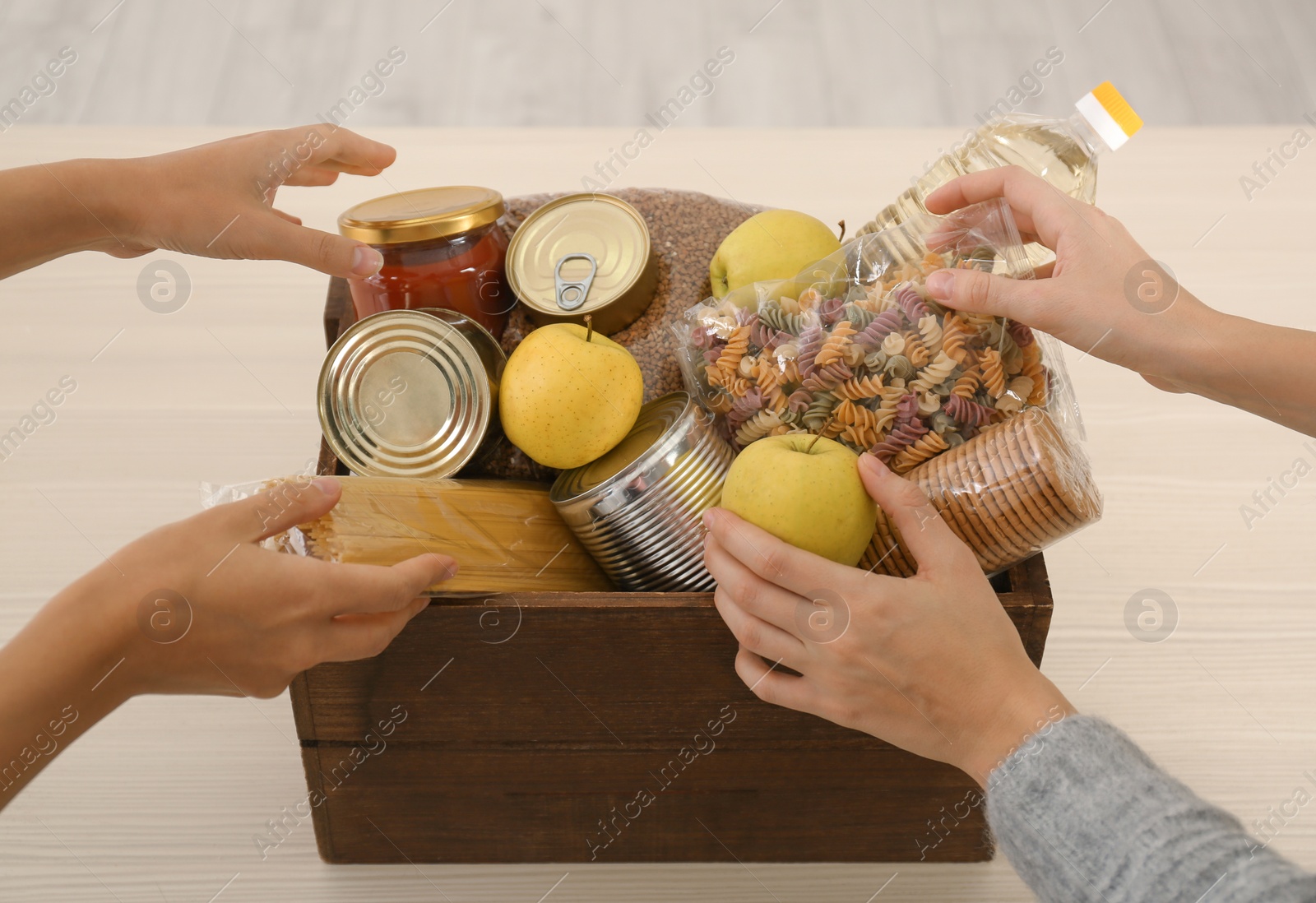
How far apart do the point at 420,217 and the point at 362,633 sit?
0.42 m

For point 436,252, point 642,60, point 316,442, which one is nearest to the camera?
point 436,252

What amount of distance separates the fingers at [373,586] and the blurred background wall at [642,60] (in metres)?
2.11

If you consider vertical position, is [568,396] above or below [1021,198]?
below

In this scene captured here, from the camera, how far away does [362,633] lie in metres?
0.79

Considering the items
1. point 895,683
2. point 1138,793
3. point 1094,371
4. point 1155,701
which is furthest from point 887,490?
point 1094,371

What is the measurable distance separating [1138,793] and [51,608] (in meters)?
0.73

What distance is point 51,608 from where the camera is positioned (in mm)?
713

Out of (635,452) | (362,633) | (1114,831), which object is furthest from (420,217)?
(1114,831)

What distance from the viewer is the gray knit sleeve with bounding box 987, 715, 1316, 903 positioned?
0.63 meters

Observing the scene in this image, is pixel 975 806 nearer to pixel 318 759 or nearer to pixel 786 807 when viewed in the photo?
pixel 786 807

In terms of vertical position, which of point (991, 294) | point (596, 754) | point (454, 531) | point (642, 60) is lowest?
point (642, 60)

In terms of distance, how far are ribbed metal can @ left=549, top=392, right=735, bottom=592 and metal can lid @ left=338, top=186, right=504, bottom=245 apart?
0.91 feet

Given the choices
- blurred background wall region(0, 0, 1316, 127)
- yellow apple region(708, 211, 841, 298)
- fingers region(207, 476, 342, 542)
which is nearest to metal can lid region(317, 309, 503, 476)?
fingers region(207, 476, 342, 542)

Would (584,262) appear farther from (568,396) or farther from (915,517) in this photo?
(915,517)
